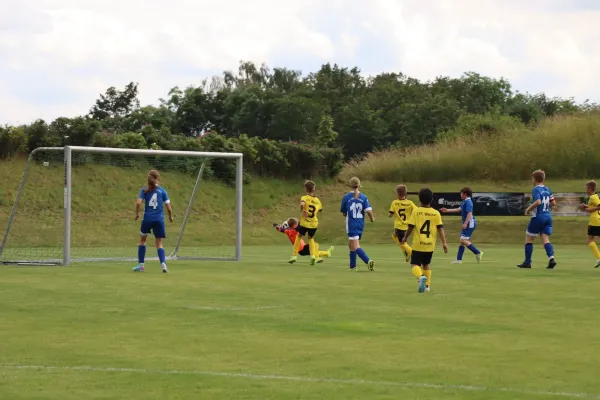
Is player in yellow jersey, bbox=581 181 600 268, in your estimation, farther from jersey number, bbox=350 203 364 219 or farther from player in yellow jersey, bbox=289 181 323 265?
player in yellow jersey, bbox=289 181 323 265

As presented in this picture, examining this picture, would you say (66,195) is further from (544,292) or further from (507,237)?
(507,237)

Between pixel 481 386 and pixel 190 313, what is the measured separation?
6.20 m

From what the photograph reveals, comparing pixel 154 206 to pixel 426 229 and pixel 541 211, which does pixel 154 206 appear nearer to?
pixel 426 229

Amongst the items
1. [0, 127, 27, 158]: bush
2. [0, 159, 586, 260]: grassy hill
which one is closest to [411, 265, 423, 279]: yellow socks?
[0, 159, 586, 260]: grassy hill

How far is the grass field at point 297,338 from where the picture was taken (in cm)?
894

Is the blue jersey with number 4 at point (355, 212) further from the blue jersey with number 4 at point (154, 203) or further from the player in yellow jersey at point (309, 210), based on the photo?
the blue jersey with number 4 at point (154, 203)

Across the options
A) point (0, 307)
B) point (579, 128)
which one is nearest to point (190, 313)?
point (0, 307)

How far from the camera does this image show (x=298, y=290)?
1816 centimetres

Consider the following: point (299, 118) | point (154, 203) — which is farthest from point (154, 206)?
point (299, 118)

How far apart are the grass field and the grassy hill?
63.2 ft

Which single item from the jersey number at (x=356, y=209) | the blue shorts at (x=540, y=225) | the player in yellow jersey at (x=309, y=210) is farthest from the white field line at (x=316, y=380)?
the blue shorts at (x=540, y=225)

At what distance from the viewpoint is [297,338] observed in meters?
11.9

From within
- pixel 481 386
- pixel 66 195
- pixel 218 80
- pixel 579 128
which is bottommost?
pixel 481 386

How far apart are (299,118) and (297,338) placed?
74.2 metres
